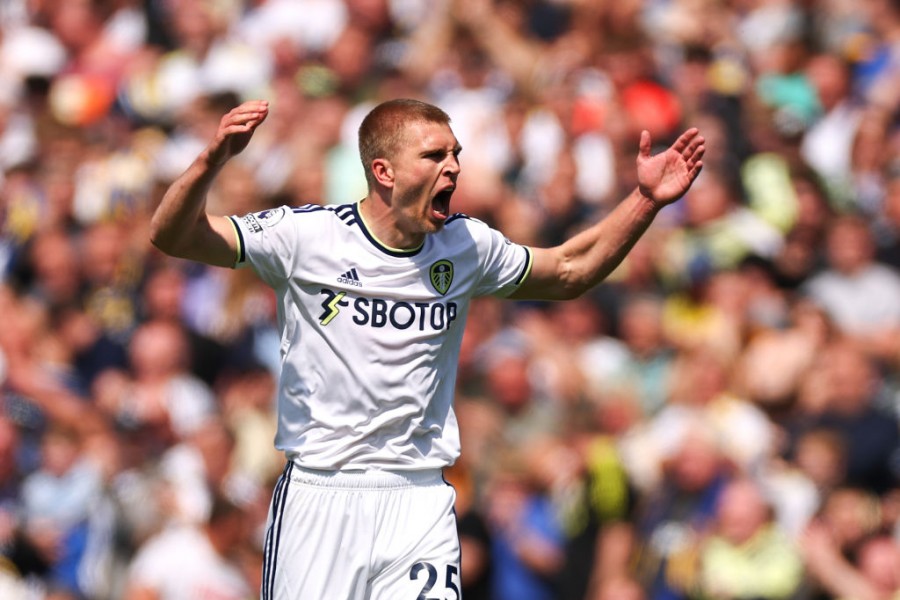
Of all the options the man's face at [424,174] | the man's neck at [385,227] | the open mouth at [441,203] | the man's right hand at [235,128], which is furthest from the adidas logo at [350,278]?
the man's right hand at [235,128]

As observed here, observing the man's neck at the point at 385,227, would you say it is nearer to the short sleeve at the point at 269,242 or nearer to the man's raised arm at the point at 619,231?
the short sleeve at the point at 269,242

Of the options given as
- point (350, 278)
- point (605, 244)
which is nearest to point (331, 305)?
point (350, 278)

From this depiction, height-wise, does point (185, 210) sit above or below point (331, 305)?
above

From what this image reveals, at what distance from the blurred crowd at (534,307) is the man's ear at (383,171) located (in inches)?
176

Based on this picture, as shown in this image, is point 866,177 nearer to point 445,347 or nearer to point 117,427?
point 117,427

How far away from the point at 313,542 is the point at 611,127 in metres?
8.41

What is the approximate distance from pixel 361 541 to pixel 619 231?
5.66 ft

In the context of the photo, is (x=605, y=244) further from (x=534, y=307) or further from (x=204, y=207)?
(x=534, y=307)

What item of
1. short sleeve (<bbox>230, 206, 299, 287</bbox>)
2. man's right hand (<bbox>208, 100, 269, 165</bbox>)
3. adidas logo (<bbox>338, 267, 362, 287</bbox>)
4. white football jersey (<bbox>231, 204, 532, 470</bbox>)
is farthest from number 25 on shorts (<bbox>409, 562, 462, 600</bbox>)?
man's right hand (<bbox>208, 100, 269, 165</bbox>)

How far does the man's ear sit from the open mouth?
0.19 metres

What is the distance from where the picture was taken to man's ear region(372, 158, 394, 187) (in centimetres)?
681

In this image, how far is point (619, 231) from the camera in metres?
7.26

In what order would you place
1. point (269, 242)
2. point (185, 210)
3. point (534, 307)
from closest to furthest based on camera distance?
point (185, 210)
point (269, 242)
point (534, 307)

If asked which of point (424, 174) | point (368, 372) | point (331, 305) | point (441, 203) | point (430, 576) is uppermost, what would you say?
point (424, 174)
